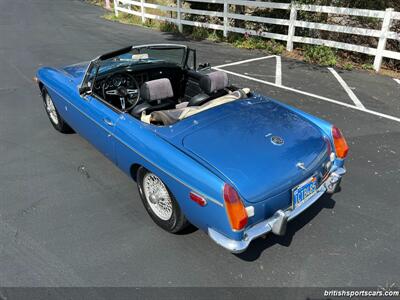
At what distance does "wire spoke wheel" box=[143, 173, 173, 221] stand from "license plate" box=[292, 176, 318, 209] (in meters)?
1.10

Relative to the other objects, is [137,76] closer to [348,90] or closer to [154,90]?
[154,90]

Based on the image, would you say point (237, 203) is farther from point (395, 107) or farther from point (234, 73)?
point (234, 73)

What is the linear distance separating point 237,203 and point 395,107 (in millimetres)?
5062

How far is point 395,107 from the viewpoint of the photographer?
6.30 meters

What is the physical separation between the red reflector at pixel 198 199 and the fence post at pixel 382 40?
7.60 m

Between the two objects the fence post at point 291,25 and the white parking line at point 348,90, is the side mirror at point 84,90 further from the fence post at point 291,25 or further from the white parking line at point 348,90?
the fence post at point 291,25

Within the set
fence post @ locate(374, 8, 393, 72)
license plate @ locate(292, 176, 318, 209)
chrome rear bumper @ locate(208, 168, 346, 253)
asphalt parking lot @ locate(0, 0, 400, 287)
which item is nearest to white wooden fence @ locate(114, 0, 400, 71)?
Result: fence post @ locate(374, 8, 393, 72)

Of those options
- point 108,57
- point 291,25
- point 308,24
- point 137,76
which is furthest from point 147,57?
point 291,25

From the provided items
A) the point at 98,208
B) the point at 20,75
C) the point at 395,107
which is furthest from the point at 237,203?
the point at 20,75

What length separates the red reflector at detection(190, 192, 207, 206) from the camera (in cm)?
269

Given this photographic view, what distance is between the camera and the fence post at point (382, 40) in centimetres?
818

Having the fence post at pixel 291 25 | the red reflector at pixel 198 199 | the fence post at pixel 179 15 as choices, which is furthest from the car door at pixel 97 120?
the fence post at pixel 179 15

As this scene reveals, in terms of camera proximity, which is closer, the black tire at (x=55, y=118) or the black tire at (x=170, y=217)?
the black tire at (x=170, y=217)

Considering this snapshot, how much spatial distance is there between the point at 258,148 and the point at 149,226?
1367 millimetres
